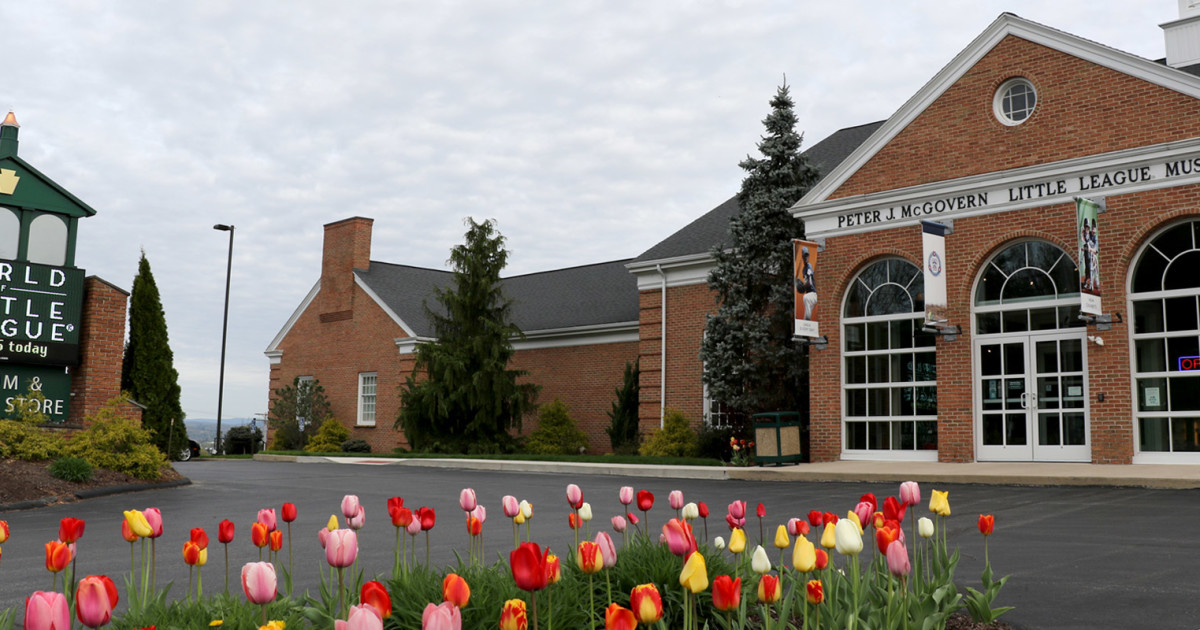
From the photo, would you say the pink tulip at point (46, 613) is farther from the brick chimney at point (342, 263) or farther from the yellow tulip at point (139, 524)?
the brick chimney at point (342, 263)

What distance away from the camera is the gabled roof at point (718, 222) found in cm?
2584

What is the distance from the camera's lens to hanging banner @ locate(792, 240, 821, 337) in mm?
20469

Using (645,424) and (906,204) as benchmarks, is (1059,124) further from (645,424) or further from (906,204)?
(645,424)

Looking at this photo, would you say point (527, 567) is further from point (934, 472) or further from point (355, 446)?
point (355, 446)

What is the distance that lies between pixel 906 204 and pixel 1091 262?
169 inches

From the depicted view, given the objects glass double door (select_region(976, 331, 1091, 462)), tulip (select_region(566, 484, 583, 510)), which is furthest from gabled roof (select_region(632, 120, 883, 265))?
tulip (select_region(566, 484, 583, 510))

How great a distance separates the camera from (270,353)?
4062 cm

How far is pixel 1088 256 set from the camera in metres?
16.5

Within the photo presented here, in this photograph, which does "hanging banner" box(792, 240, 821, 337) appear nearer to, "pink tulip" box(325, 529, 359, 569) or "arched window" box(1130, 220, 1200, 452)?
"arched window" box(1130, 220, 1200, 452)

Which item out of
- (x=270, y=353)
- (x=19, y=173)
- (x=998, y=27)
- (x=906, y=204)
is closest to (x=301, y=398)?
(x=270, y=353)

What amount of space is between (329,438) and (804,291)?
66.1 ft

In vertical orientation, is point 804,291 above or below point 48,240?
below

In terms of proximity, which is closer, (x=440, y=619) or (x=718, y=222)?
(x=440, y=619)

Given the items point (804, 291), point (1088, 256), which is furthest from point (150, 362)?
point (1088, 256)
